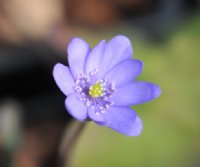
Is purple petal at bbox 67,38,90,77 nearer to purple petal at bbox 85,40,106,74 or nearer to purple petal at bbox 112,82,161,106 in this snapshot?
purple petal at bbox 85,40,106,74

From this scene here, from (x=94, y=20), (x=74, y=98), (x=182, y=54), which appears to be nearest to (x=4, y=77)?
(x=94, y=20)

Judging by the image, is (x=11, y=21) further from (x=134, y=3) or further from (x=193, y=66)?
(x=193, y=66)

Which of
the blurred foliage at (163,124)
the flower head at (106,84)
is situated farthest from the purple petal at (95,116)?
the blurred foliage at (163,124)

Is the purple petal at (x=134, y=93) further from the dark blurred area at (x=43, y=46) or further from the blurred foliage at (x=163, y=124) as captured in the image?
Answer: the dark blurred area at (x=43, y=46)

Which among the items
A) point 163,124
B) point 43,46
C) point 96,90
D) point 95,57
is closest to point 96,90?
point 96,90

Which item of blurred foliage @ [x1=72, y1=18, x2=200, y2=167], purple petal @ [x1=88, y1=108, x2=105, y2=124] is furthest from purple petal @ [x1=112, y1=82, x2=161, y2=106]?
blurred foliage @ [x1=72, y1=18, x2=200, y2=167]
